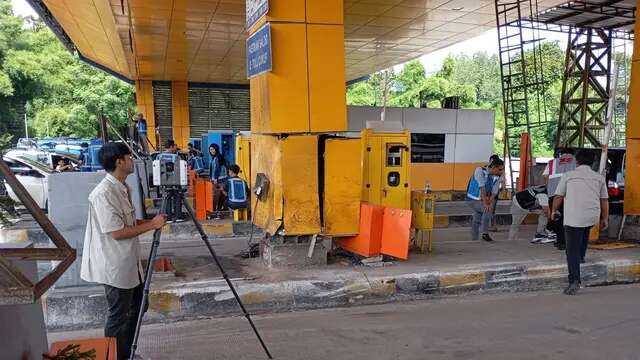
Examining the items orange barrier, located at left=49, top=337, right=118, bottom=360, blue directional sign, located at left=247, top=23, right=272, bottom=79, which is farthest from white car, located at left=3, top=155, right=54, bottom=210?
orange barrier, located at left=49, top=337, right=118, bottom=360

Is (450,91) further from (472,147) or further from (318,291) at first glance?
(318,291)

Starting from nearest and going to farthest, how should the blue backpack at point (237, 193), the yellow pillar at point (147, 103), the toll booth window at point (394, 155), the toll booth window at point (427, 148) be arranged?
1. the toll booth window at point (394, 155)
2. the blue backpack at point (237, 193)
3. the toll booth window at point (427, 148)
4. the yellow pillar at point (147, 103)

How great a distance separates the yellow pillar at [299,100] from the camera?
6293 millimetres

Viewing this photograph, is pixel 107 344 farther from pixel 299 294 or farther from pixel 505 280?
pixel 505 280

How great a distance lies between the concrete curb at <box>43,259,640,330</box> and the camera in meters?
5.32

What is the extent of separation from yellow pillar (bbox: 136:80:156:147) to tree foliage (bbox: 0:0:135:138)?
242 inches

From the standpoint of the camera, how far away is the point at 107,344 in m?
2.88

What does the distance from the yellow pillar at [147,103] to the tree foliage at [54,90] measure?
614 centimetres

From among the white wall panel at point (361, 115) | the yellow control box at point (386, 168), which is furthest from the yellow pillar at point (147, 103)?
the yellow control box at point (386, 168)

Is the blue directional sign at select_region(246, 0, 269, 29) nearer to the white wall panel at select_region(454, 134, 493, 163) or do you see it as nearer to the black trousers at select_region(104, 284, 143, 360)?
the black trousers at select_region(104, 284, 143, 360)

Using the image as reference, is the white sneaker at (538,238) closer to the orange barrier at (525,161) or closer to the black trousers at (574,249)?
the black trousers at (574,249)

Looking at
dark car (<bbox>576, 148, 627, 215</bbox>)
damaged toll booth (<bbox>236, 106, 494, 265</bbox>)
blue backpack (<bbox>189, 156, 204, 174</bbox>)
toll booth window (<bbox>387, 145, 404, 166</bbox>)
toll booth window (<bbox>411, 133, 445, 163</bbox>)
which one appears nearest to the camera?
damaged toll booth (<bbox>236, 106, 494, 265</bbox>)

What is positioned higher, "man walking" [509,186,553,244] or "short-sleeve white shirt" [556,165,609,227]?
"short-sleeve white shirt" [556,165,609,227]

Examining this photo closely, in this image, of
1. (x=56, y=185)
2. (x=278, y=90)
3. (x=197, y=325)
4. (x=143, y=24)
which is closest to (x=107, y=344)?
(x=197, y=325)
